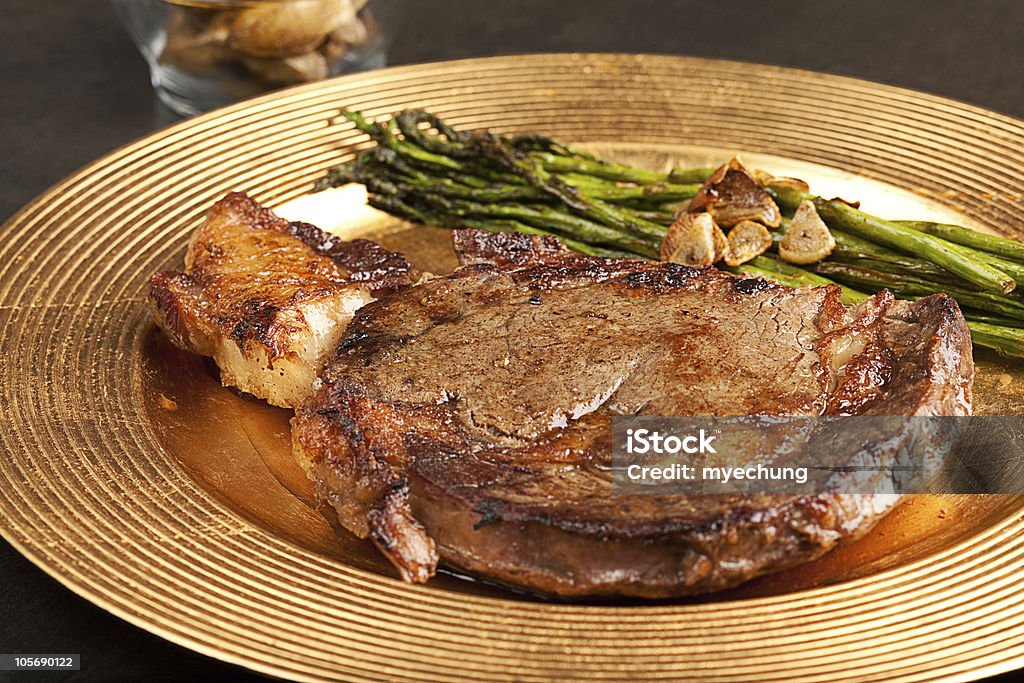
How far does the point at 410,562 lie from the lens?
12.5 ft

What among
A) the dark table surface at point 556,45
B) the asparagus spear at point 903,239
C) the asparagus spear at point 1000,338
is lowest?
the dark table surface at point 556,45

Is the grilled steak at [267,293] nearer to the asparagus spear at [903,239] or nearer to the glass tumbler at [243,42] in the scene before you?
the glass tumbler at [243,42]

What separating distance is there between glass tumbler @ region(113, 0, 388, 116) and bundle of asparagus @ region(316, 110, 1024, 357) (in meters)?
0.72

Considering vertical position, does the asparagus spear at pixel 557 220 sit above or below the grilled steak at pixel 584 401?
below

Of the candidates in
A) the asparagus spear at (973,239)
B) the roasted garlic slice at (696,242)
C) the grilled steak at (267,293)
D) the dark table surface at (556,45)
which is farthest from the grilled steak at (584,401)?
the dark table surface at (556,45)

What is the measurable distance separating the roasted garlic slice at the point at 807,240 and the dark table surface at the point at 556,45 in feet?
9.40

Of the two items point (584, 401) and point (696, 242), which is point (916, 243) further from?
point (584, 401)

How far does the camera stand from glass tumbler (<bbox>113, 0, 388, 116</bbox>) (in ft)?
21.7

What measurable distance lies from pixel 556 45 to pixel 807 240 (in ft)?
11.5

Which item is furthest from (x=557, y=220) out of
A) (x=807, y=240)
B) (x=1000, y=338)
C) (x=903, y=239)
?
(x=1000, y=338)

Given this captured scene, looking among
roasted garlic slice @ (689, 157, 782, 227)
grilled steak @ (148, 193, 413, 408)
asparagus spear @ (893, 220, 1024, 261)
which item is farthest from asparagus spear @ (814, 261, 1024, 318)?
grilled steak @ (148, 193, 413, 408)

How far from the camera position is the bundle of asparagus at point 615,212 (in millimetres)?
5059

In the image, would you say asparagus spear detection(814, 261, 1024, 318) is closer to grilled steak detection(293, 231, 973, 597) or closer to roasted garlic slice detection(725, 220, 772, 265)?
roasted garlic slice detection(725, 220, 772, 265)

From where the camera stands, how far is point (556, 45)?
8.27 m
